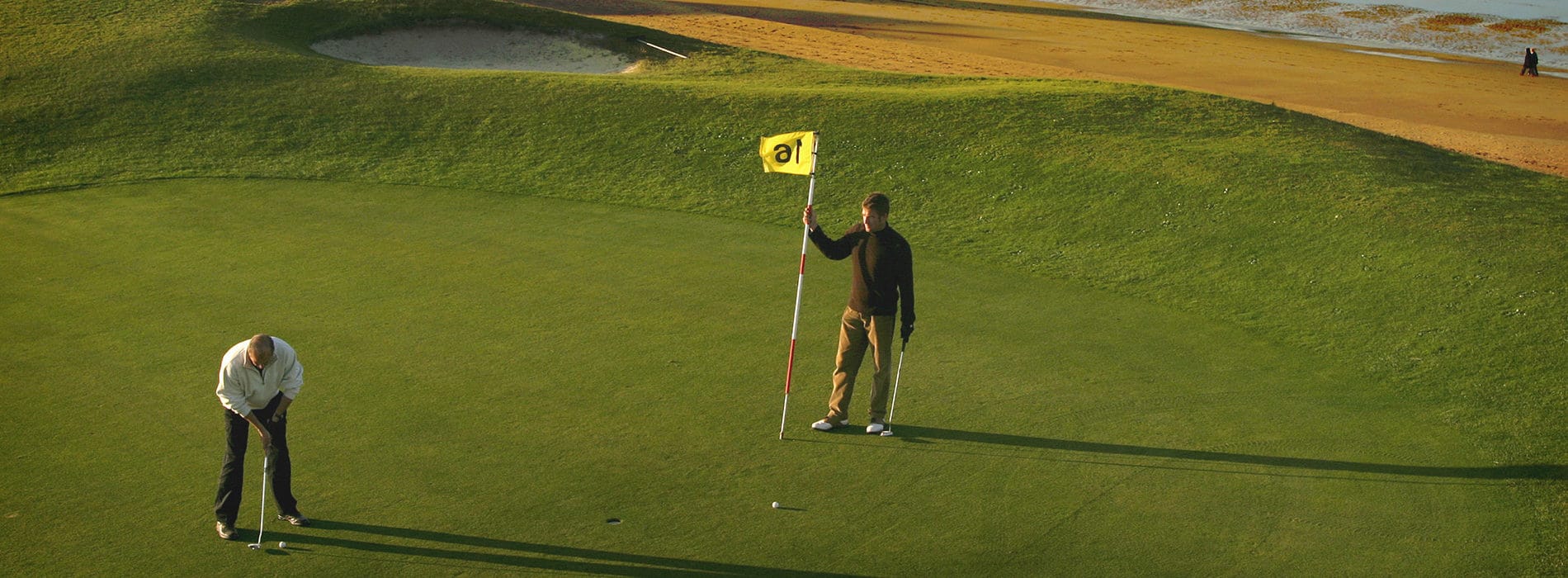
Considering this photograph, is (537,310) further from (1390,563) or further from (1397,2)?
(1397,2)

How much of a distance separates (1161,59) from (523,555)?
3524cm

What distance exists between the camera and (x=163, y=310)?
1180cm

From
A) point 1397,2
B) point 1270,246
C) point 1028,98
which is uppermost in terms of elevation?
point 1397,2

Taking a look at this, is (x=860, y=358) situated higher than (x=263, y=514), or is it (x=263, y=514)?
(x=860, y=358)

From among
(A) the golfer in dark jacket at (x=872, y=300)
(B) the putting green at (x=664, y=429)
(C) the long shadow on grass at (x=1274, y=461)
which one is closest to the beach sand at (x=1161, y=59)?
(C) the long shadow on grass at (x=1274, y=461)

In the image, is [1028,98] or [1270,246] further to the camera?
[1028,98]

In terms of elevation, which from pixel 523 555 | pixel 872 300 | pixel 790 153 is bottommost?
pixel 523 555

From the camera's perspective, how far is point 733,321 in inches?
473

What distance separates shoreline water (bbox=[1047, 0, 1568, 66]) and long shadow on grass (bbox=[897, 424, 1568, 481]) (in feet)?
127

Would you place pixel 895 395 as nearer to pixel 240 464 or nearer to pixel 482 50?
pixel 240 464

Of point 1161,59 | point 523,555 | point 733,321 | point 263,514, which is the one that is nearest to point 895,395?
point 733,321

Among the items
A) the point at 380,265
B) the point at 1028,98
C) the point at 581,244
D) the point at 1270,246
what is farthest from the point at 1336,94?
the point at 380,265

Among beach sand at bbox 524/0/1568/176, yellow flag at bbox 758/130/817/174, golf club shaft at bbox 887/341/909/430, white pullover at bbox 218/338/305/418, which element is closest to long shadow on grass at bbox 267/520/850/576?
white pullover at bbox 218/338/305/418

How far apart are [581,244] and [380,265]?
225 centimetres
